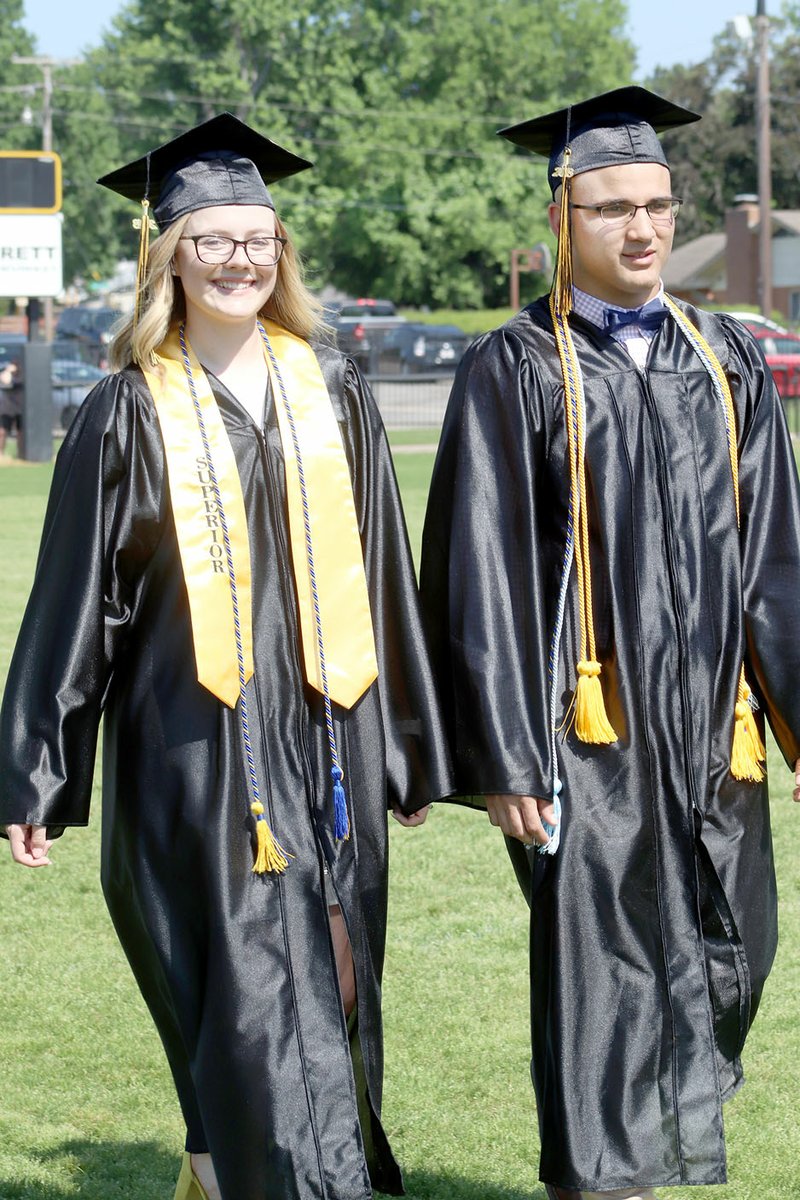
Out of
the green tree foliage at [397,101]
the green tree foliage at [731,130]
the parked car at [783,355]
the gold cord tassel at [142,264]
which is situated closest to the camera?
the gold cord tassel at [142,264]

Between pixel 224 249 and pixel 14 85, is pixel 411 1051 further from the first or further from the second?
pixel 14 85

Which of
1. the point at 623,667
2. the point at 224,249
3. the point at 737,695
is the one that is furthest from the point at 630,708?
the point at 224,249

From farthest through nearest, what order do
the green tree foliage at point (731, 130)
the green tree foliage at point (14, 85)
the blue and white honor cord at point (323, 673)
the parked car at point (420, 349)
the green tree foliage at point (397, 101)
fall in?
the green tree foliage at point (14, 85), the green tree foliage at point (731, 130), the green tree foliage at point (397, 101), the parked car at point (420, 349), the blue and white honor cord at point (323, 673)

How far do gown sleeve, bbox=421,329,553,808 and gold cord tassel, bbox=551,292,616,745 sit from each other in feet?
0.20

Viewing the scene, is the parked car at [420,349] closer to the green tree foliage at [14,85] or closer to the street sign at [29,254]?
the street sign at [29,254]

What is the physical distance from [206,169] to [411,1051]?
2385 millimetres

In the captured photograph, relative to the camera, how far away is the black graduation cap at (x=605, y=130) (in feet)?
11.5

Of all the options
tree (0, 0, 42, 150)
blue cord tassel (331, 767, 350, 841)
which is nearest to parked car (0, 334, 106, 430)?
blue cord tassel (331, 767, 350, 841)

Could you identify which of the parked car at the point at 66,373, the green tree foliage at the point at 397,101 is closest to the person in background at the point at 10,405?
the parked car at the point at 66,373

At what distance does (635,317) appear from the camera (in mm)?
3506

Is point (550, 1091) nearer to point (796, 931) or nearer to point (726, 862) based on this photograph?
point (726, 862)

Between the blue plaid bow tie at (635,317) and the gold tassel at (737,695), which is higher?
the blue plaid bow tie at (635,317)

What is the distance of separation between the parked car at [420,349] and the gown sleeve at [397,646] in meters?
29.2

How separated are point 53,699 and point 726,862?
1344mm
